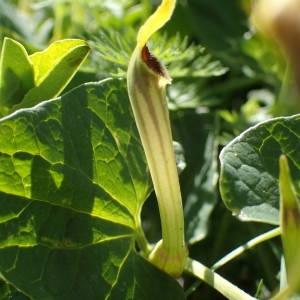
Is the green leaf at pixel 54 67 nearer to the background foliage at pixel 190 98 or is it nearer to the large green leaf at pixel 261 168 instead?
the background foliage at pixel 190 98

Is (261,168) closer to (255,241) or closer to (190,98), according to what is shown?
(255,241)

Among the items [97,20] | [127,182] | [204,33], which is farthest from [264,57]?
[127,182]

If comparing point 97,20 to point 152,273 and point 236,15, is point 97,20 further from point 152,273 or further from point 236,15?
point 152,273

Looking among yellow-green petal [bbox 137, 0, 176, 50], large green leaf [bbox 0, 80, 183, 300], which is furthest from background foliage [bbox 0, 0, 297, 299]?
yellow-green petal [bbox 137, 0, 176, 50]

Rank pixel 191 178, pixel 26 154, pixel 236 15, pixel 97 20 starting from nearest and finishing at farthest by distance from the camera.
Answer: pixel 26 154, pixel 191 178, pixel 97 20, pixel 236 15

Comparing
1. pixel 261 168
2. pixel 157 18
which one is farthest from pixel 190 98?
pixel 157 18

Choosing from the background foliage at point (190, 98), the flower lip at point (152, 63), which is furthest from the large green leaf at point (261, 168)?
the flower lip at point (152, 63)
